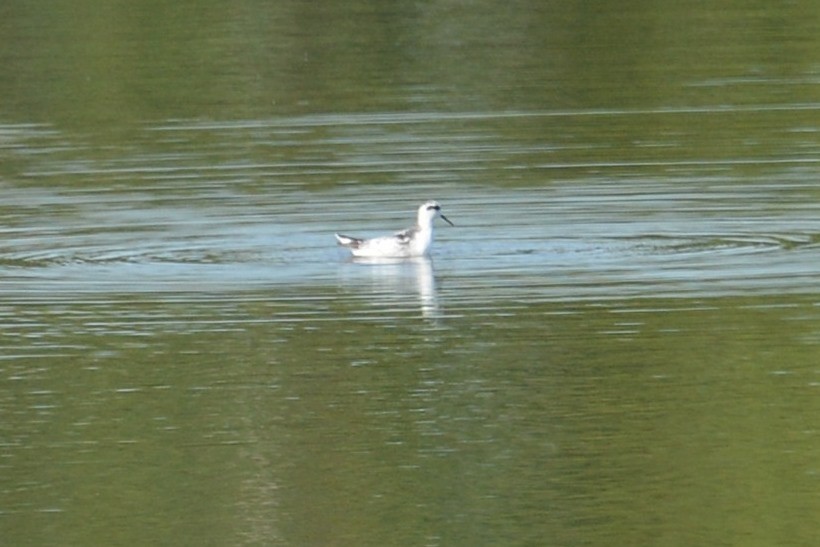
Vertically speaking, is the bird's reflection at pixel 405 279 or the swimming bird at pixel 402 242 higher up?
the swimming bird at pixel 402 242

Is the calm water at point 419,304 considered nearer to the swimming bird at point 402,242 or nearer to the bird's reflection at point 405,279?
the bird's reflection at point 405,279

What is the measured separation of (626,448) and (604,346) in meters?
2.78

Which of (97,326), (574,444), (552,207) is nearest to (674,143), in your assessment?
(552,207)

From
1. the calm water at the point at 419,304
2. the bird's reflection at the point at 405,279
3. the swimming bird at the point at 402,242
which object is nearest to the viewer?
the calm water at the point at 419,304

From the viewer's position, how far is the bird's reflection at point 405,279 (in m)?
18.3

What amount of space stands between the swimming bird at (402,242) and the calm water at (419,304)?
0.16 m

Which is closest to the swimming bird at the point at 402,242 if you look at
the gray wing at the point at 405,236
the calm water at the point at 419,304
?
the gray wing at the point at 405,236

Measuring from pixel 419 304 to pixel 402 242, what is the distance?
2.41 meters

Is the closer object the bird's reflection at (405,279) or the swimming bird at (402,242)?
the bird's reflection at (405,279)

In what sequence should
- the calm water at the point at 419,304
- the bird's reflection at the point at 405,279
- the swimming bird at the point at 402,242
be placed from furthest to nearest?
the swimming bird at the point at 402,242 → the bird's reflection at the point at 405,279 → the calm water at the point at 419,304

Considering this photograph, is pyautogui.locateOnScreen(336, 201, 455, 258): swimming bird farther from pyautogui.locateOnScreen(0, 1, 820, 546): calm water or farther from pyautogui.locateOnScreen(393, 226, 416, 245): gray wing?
pyautogui.locateOnScreen(0, 1, 820, 546): calm water

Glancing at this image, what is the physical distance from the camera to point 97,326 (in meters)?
17.4

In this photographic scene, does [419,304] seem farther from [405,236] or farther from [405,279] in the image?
[405,236]

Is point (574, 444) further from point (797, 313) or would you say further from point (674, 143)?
point (674, 143)
